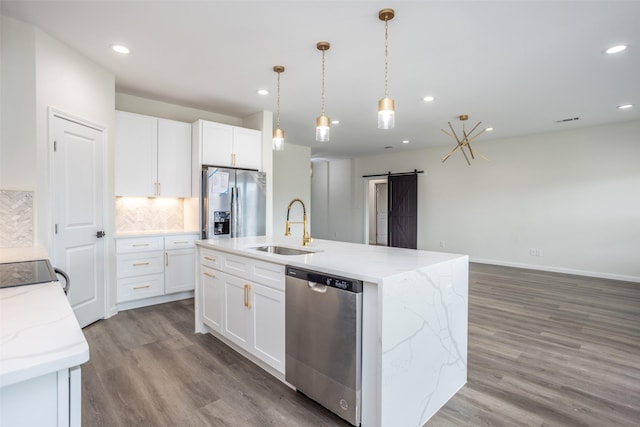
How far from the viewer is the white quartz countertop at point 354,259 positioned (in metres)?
1.71

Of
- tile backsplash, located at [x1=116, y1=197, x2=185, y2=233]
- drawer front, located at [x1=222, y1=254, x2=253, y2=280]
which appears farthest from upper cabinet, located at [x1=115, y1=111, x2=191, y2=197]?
drawer front, located at [x1=222, y1=254, x2=253, y2=280]

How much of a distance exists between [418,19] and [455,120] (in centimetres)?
318

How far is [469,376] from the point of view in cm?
236

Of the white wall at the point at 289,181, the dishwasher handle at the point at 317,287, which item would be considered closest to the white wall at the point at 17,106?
the dishwasher handle at the point at 317,287

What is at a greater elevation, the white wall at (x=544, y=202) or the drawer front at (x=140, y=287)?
the white wall at (x=544, y=202)

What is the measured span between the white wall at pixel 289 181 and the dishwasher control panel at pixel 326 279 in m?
5.38

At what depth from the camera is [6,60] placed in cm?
252

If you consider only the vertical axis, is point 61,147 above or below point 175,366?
above

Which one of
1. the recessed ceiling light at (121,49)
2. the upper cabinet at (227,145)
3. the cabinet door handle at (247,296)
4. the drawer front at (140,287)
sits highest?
the recessed ceiling light at (121,49)

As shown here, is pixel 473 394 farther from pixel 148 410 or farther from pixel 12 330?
pixel 12 330

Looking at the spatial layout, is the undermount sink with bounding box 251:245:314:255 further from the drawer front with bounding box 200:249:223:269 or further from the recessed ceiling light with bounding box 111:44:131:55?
the recessed ceiling light with bounding box 111:44:131:55

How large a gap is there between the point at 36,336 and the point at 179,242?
347cm

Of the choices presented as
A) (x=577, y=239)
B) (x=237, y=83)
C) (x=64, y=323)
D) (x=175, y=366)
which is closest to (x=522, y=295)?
(x=577, y=239)

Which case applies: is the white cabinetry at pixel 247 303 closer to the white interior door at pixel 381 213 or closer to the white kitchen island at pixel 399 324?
the white kitchen island at pixel 399 324
